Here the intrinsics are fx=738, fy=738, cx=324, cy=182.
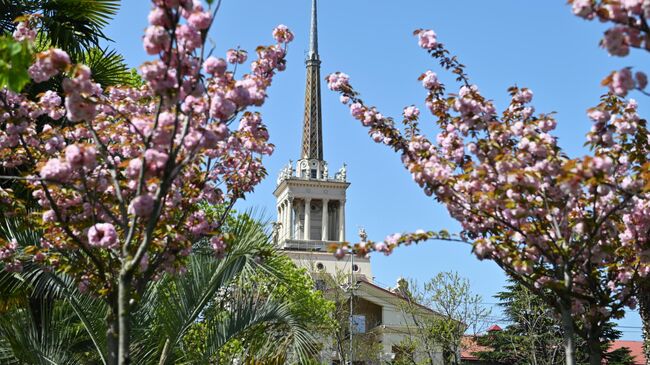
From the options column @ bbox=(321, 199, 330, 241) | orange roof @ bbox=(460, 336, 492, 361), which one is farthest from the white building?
orange roof @ bbox=(460, 336, 492, 361)

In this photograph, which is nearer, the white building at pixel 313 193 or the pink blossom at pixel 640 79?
the pink blossom at pixel 640 79

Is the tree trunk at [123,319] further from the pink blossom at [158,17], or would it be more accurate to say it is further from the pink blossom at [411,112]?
the pink blossom at [411,112]

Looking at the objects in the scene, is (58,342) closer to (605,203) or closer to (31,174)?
(31,174)

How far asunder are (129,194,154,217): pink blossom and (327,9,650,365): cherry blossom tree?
2.18 metres

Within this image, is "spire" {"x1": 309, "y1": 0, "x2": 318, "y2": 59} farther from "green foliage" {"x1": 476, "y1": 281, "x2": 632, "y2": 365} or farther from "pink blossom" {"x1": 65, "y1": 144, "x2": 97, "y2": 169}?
"pink blossom" {"x1": 65, "y1": 144, "x2": 97, "y2": 169}

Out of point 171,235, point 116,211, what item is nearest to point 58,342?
point 116,211

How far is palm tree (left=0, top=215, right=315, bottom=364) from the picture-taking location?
8.16 m

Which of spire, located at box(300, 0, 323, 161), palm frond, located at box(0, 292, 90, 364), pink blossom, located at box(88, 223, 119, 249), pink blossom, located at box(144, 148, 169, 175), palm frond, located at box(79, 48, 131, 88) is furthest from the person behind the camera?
spire, located at box(300, 0, 323, 161)

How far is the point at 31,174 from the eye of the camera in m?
7.38

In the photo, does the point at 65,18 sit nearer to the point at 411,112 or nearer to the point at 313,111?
the point at 411,112

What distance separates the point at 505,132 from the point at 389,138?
141 centimetres

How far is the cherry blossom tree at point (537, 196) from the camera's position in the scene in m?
6.91

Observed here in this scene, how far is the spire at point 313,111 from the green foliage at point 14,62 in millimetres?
83795

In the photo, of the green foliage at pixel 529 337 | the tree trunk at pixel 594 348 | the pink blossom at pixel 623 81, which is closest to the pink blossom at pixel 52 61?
the pink blossom at pixel 623 81
